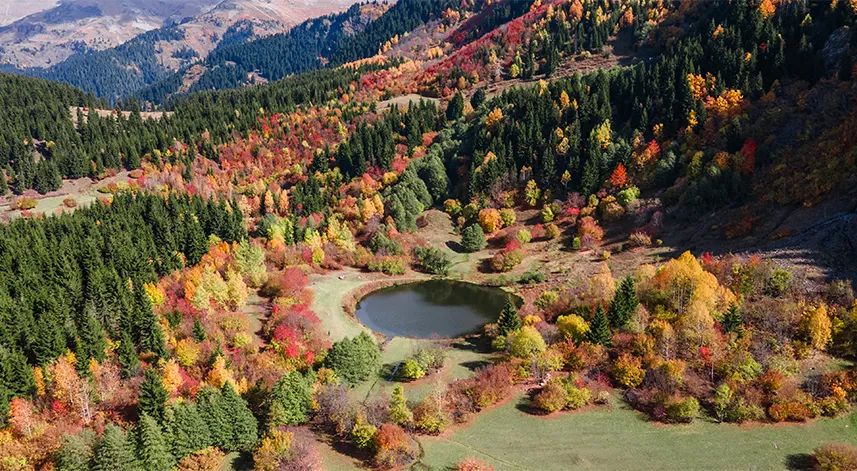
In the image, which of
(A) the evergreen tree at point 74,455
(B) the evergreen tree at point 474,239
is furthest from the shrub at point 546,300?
(A) the evergreen tree at point 74,455

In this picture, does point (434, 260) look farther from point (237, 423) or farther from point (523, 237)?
point (237, 423)

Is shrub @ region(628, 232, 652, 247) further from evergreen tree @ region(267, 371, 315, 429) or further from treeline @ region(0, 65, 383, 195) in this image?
treeline @ region(0, 65, 383, 195)

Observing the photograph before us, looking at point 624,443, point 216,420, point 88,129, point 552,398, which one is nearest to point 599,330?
point 552,398

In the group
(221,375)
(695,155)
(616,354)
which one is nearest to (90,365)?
(221,375)

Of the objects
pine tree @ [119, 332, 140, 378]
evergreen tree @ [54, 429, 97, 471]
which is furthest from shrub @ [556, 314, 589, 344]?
pine tree @ [119, 332, 140, 378]

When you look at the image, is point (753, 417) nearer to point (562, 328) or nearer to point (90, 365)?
point (562, 328)

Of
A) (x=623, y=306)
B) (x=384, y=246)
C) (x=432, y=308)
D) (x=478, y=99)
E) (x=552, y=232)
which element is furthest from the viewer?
(x=478, y=99)

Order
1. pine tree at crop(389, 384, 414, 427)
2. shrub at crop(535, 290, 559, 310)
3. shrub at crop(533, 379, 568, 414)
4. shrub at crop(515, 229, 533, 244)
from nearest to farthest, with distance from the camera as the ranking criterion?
pine tree at crop(389, 384, 414, 427)
shrub at crop(533, 379, 568, 414)
shrub at crop(535, 290, 559, 310)
shrub at crop(515, 229, 533, 244)
